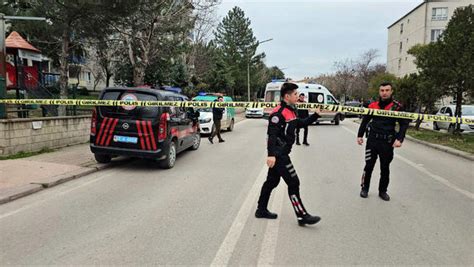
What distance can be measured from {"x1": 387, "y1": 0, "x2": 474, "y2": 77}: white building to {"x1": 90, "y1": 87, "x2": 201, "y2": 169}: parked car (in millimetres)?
43061

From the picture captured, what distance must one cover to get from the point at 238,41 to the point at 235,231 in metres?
56.1

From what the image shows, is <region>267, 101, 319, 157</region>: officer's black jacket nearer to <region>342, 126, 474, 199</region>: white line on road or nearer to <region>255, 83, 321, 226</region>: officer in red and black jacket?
<region>255, 83, 321, 226</region>: officer in red and black jacket

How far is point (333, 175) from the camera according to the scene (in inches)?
310

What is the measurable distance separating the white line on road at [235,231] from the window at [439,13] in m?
53.7

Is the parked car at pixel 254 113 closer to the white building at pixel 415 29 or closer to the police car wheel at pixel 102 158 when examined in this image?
the police car wheel at pixel 102 158

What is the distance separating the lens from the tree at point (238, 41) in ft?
188

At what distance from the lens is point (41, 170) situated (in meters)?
7.36

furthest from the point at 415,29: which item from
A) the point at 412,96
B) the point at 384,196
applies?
the point at 384,196

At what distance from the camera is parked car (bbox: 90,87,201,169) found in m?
7.87

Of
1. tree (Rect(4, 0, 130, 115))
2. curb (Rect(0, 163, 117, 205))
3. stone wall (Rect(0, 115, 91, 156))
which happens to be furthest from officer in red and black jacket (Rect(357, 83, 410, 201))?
tree (Rect(4, 0, 130, 115))

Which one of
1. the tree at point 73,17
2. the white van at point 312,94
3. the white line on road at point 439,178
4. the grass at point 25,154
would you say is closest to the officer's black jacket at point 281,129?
the white line on road at point 439,178

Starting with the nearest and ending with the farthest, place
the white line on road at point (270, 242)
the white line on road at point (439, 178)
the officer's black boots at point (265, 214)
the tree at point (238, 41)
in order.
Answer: the white line on road at point (270, 242)
the officer's black boots at point (265, 214)
the white line on road at point (439, 178)
the tree at point (238, 41)

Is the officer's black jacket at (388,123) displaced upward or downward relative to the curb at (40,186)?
upward

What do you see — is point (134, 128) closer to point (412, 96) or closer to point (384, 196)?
point (384, 196)
